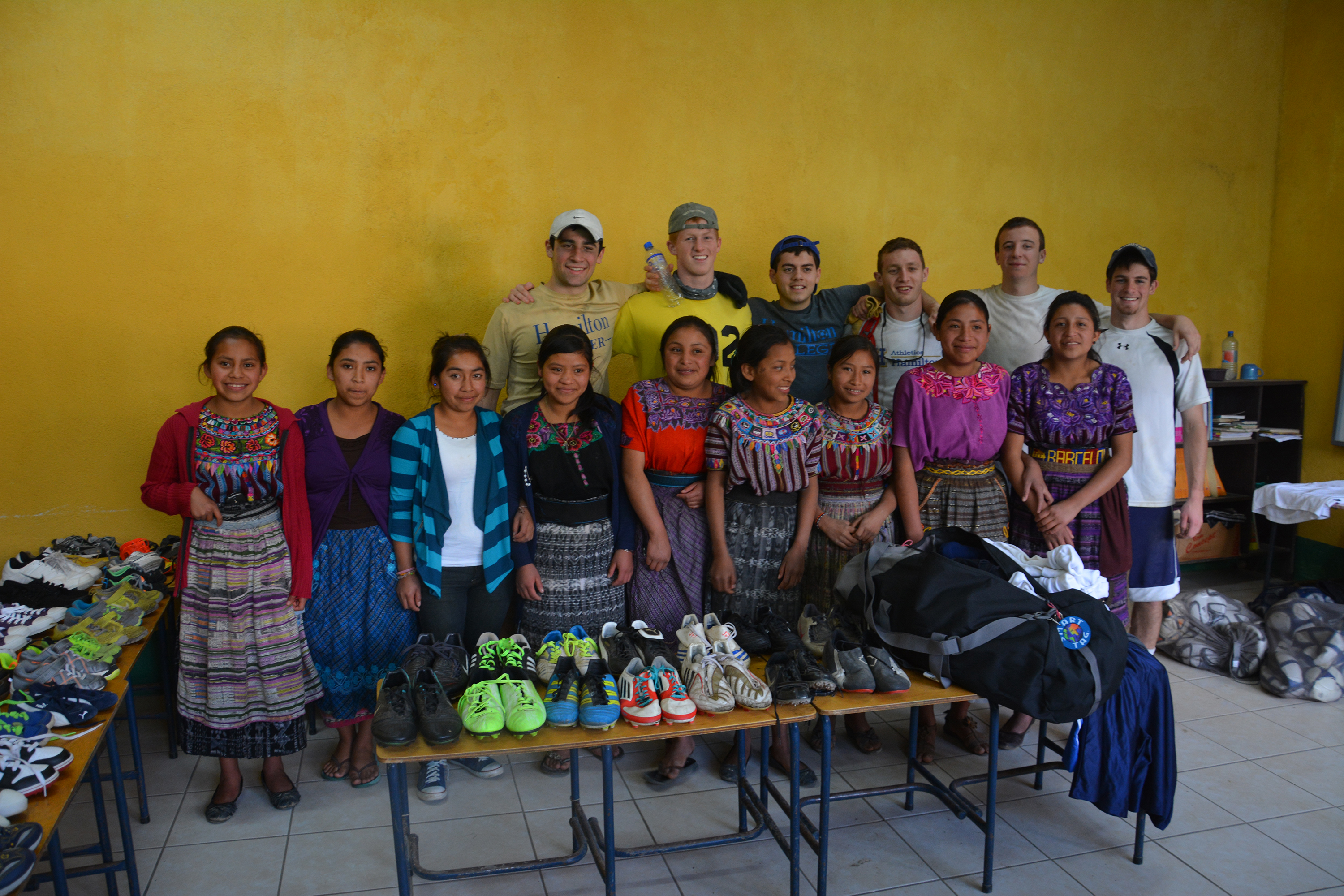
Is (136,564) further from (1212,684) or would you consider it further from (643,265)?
(1212,684)

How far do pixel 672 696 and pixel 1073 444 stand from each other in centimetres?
187

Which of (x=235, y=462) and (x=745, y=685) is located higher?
(x=235, y=462)

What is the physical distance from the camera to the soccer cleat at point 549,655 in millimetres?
2264

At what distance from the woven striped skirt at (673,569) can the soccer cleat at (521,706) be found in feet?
2.69

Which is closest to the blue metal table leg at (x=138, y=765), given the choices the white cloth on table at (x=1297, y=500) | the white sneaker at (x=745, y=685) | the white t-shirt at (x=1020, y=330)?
the white sneaker at (x=745, y=685)

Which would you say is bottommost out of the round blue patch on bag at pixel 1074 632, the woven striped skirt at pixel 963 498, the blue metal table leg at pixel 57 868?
the blue metal table leg at pixel 57 868

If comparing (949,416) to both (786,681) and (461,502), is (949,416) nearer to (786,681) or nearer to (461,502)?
(786,681)

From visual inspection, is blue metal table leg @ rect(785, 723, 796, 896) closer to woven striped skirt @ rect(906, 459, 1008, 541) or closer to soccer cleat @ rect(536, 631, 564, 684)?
soccer cleat @ rect(536, 631, 564, 684)

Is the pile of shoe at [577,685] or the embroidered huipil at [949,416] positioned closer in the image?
the pile of shoe at [577,685]

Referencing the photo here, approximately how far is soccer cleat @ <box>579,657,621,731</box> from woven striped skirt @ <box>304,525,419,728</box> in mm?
989

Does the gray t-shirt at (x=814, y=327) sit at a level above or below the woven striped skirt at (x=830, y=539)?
above

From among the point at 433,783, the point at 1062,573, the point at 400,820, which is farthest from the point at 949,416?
the point at 433,783

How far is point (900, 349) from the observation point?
334cm

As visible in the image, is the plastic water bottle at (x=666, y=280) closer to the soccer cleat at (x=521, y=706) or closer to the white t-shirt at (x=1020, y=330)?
the white t-shirt at (x=1020, y=330)
